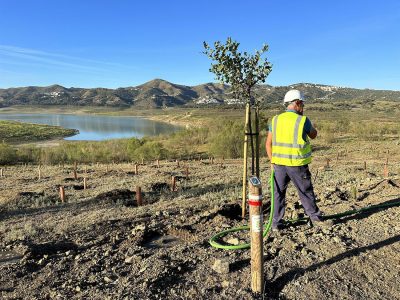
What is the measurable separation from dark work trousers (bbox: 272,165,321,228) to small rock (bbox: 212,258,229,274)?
144cm

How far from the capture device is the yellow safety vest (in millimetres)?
5242

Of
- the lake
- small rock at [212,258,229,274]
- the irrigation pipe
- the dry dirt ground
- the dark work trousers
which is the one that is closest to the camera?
the dry dirt ground

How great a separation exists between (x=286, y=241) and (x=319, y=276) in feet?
3.13

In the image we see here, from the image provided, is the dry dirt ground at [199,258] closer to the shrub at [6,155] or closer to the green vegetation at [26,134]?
the shrub at [6,155]

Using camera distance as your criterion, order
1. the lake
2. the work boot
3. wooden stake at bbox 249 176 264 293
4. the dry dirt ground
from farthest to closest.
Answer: the lake → the work boot → the dry dirt ground → wooden stake at bbox 249 176 264 293

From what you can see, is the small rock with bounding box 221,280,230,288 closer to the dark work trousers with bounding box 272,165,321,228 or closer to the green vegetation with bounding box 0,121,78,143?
the dark work trousers with bounding box 272,165,321,228

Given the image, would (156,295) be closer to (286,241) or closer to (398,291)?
(286,241)

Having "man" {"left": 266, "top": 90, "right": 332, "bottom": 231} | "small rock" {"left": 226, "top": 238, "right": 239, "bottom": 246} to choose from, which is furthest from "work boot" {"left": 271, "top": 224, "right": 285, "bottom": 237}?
"small rock" {"left": 226, "top": 238, "right": 239, "bottom": 246}

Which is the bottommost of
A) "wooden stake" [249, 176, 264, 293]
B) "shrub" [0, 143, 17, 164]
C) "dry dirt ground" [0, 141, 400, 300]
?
"shrub" [0, 143, 17, 164]

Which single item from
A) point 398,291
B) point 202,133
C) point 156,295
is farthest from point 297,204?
point 202,133

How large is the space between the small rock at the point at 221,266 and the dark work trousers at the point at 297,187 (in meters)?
1.44

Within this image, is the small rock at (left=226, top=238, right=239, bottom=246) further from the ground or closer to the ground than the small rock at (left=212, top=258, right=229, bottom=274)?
closer to the ground

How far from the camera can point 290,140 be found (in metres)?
5.31

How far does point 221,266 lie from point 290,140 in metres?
1.98
